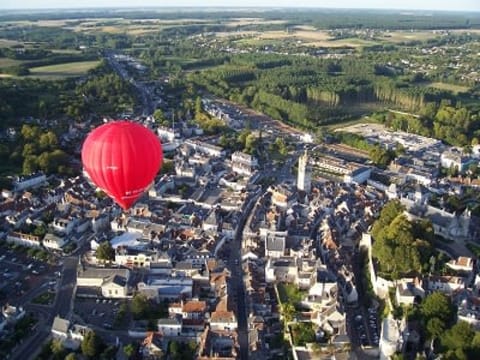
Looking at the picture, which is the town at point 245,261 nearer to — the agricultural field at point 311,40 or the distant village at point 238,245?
the distant village at point 238,245

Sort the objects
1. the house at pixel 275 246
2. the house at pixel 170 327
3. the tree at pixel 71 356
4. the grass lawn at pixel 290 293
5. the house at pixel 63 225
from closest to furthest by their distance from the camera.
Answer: the tree at pixel 71 356
the house at pixel 170 327
the grass lawn at pixel 290 293
the house at pixel 275 246
the house at pixel 63 225

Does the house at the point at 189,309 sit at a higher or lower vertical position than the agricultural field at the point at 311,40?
lower

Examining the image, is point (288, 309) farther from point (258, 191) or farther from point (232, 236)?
point (258, 191)

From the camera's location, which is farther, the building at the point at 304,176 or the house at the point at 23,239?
the building at the point at 304,176

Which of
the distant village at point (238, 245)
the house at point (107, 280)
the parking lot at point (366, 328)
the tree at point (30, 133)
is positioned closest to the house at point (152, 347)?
the distant village at point (238, 245)

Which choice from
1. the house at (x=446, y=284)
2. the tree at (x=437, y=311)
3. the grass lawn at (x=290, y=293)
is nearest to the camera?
the tree at (x=437, y=311)

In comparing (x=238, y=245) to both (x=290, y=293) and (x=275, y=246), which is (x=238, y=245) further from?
(x=290, y=293)

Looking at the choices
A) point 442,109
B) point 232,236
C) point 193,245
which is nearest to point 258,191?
point 232,236

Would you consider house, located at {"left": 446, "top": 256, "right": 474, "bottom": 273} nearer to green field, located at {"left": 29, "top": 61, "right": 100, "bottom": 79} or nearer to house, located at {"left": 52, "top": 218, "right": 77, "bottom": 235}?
house, located at {"left": 52, "top": 218, "right": 77, "bottom": 235}
